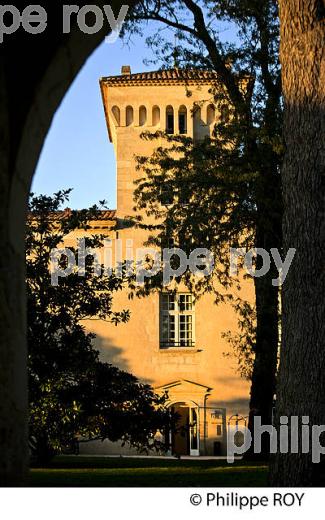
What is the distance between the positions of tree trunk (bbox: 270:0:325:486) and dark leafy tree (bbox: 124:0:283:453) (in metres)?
6.70

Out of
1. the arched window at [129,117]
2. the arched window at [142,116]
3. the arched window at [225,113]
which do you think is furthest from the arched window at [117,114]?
the arched window at [225,113]

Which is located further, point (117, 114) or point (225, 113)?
point (117, 114)

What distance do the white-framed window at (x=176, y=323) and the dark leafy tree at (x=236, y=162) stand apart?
13.5m

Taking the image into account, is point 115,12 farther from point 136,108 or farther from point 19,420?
point 136,108

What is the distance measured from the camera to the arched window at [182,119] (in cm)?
3584

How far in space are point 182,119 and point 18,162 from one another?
110 ft

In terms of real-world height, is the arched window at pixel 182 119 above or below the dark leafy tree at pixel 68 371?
above

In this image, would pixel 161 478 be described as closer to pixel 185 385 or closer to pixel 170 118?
pixel 185 385

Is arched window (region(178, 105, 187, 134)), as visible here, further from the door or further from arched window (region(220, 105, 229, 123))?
arched window (region(220, 105, 229, 123))

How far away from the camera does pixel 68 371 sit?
1417cm

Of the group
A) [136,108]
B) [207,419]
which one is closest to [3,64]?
[207,419]

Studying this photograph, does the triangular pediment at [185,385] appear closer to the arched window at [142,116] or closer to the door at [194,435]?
the door at [194,435]

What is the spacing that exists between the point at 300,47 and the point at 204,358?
24.9 meters

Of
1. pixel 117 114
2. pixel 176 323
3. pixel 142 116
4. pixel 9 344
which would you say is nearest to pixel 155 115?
pixel 142 116
